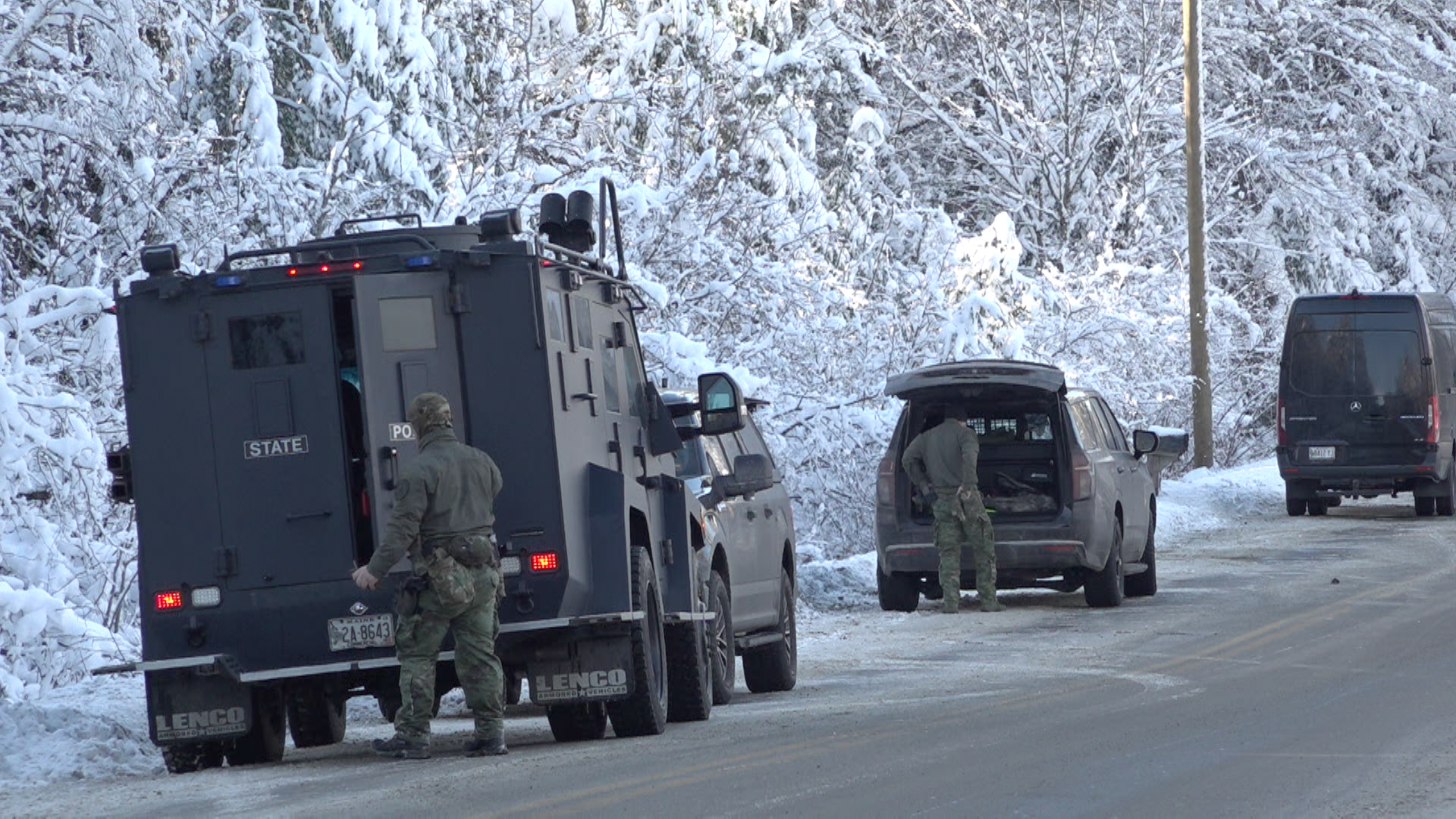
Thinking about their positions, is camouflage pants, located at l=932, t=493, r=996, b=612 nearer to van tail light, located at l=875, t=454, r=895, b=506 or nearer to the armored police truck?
van tail light, located at l=875, t=454, r=895, b=506

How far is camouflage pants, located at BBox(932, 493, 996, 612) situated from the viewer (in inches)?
641

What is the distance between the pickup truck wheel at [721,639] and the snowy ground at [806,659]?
100 cm

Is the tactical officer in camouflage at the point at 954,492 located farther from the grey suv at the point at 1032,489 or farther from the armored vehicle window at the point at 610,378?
the armored vehicle window at the point at 610,378

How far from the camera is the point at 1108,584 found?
16719mm

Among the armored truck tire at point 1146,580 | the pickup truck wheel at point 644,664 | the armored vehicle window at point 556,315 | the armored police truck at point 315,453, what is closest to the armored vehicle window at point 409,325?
the armored police truck at point 315,453

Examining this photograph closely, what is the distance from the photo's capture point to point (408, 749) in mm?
9469

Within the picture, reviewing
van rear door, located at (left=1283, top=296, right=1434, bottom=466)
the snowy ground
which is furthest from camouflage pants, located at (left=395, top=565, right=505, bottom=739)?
van rear door, located at (left=1283, top=296, right=1434, bottom=466)

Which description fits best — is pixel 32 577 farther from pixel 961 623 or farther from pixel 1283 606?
pixel 1283 606

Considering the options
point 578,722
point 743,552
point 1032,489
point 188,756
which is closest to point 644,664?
point 578,722

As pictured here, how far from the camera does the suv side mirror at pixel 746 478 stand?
37.5 ft

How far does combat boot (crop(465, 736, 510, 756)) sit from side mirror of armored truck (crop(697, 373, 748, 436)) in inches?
84.2

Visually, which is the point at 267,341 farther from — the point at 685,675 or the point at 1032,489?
the point at 1032,489

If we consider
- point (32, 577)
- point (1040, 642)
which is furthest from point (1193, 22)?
point (32, 577)

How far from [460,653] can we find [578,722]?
1.03 metres
